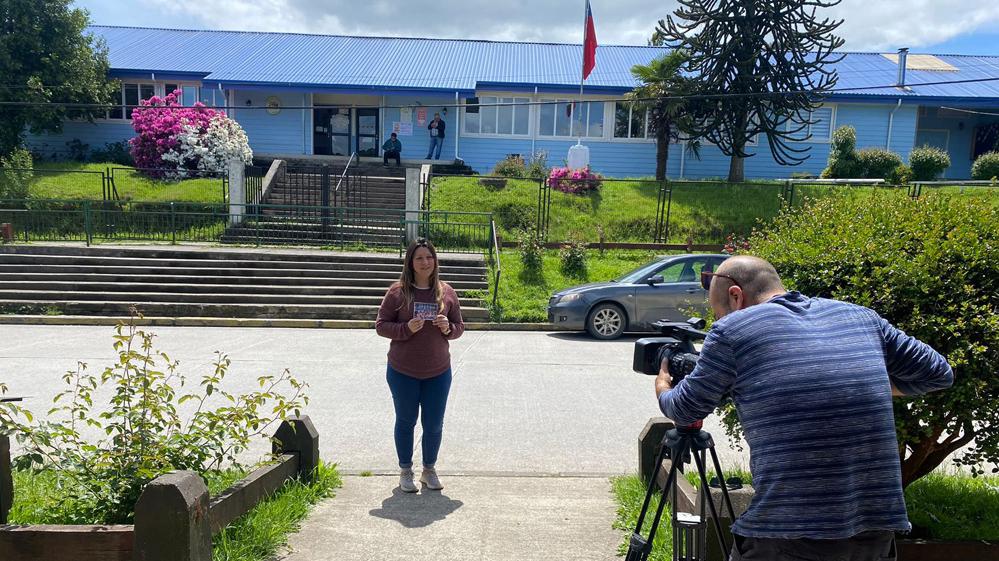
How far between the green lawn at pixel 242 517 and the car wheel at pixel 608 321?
813 cm

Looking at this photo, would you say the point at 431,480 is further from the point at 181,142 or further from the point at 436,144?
the point at 436,144

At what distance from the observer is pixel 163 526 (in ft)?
8.46

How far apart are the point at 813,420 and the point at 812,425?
0.6 inches

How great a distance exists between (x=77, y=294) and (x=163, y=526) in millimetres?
13002

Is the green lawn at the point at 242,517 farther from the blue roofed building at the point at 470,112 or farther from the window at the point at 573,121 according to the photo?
the window at the point at 573,121

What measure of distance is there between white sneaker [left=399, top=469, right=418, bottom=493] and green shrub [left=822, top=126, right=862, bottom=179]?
22.5m

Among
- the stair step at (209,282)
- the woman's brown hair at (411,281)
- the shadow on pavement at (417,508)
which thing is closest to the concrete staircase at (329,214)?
the stair step at (209,282)

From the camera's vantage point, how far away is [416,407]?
4.52 m

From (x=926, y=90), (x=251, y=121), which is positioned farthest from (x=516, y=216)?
(x=926, y=90)

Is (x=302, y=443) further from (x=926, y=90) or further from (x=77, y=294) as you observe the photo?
(x=926, y=90)

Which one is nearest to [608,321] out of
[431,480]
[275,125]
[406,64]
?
[431,480]

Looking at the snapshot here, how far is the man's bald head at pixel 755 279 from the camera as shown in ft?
7.84

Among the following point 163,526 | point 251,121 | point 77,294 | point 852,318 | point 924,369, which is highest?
point 251,121

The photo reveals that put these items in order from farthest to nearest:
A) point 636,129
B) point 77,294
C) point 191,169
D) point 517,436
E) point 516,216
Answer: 1. point 636,129
2. point 191,169
3. point 516,216
4. point 77,294
5. point 517,436
